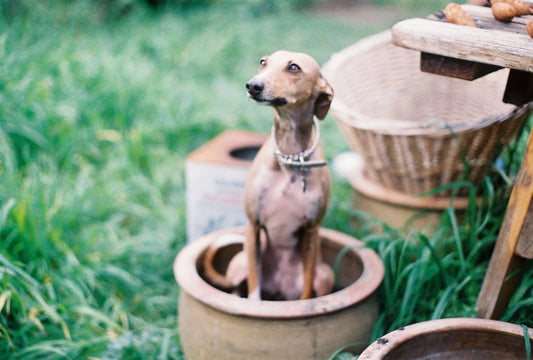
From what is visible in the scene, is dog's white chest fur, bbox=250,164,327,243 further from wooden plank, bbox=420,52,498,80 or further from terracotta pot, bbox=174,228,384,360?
wooden plank, bbox=420,52,498,80

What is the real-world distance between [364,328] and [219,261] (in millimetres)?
628

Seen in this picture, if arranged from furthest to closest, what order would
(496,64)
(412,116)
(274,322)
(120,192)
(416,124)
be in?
(120,192) < (412,116) < (416,124) < (274,322) < (496,64)

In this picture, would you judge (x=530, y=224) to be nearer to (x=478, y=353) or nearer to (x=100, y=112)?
(x=478, y=353)

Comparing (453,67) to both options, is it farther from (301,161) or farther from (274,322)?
(274,322)

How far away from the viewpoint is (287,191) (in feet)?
5.50

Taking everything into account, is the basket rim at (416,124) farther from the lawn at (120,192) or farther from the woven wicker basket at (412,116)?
the lawn at (120,192)

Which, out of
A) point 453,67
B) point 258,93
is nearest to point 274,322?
point 258,93

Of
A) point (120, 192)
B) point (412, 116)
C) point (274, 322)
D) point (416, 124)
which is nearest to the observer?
point (274, 322)

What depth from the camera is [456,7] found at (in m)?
1.59

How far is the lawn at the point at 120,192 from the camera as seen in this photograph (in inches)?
79.6

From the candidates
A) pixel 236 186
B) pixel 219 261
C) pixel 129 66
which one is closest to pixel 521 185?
pixel 219 261

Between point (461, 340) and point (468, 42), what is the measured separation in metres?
0.73

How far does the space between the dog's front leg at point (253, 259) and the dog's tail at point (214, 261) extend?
0.38 feet

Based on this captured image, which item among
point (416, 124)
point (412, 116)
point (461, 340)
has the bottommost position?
point (461, 340)
